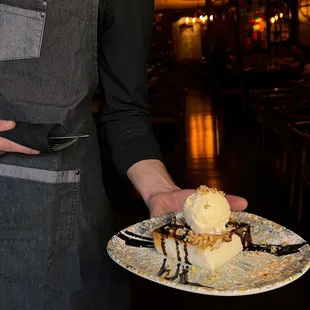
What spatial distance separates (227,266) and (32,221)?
16.4 inches

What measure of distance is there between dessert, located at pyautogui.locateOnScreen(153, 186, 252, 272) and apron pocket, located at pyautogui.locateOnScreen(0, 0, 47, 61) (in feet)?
1.51

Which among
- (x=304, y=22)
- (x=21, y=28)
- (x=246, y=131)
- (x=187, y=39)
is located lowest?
(x=246, y=131)

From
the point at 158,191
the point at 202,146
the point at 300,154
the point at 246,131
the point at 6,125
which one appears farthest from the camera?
the point at 246,131

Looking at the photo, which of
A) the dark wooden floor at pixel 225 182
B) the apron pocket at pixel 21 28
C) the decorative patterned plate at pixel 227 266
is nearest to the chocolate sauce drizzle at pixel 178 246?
the decorative patterned plate at pixel 227 266

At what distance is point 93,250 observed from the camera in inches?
51.4

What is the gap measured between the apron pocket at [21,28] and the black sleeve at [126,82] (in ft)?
0.68

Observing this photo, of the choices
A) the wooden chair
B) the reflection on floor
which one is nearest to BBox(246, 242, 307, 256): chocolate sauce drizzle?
the wooden chair

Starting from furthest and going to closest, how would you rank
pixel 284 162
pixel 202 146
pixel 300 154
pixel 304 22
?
pixel 304 22, pixel 202 146, pixel 284 162, pixel 300 154

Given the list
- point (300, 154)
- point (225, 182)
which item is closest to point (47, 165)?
point (300, 154)

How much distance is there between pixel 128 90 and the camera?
140 cm

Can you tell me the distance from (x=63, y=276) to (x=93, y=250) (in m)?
0.09

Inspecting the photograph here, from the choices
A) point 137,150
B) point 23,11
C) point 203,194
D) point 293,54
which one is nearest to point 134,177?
point 137,150

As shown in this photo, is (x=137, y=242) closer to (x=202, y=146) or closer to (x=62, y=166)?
(x=62, y=166)

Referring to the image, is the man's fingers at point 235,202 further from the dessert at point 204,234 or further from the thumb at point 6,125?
the thumb at point 6,125
